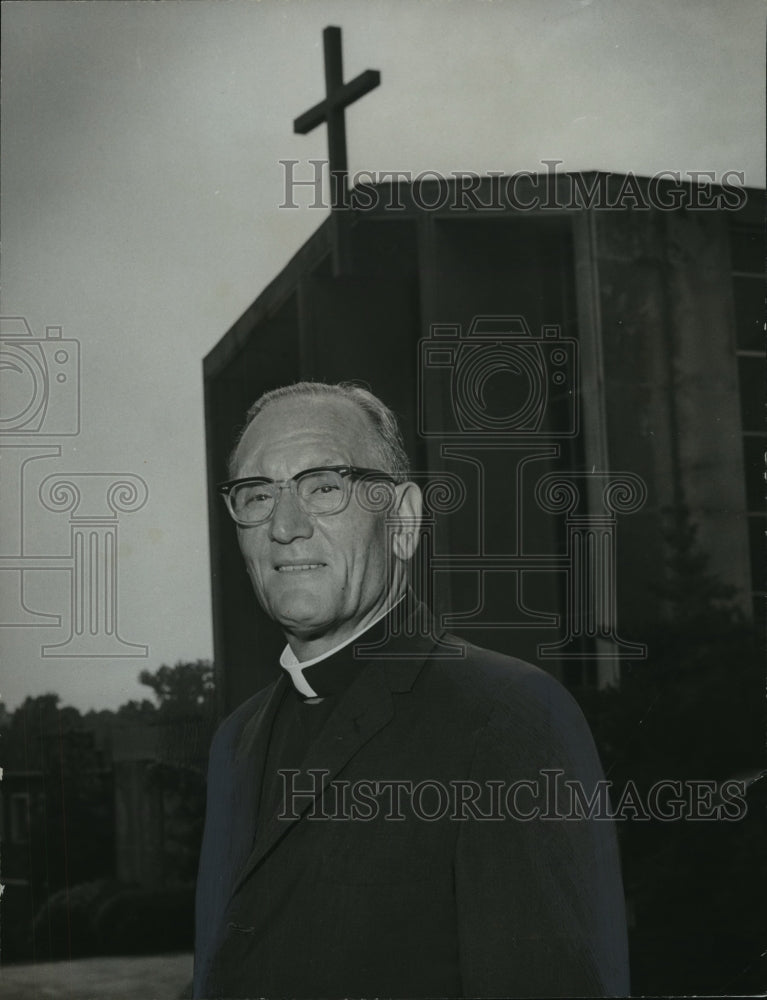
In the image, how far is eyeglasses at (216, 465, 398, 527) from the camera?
3004mm

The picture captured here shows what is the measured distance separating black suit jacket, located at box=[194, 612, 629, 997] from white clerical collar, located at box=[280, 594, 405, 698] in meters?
0.06

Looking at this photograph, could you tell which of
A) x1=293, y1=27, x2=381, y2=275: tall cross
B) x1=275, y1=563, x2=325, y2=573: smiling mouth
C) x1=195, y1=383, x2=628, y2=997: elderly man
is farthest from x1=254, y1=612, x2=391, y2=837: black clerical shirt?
x1=293, y1=27, x2=381, y2=275: tall cross

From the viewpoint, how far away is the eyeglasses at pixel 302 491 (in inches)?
118

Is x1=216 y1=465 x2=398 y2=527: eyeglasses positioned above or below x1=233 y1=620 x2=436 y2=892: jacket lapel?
above

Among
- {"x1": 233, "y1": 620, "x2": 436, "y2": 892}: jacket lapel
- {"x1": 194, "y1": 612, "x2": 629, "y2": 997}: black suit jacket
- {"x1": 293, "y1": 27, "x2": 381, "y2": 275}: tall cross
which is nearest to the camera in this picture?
{"x1": 194, "y1": 612, "x2": 629, "y2": 997}: black suit jacket

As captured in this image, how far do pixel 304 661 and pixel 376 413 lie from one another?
2.09 ft

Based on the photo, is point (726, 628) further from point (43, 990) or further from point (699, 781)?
point (43, 990)

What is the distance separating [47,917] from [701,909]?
63.4 inches

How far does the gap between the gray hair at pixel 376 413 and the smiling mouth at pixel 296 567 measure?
277 mm

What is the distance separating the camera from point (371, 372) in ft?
10.00

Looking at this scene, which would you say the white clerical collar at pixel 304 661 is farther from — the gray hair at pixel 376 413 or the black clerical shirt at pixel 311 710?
the gray hair at pixel 376 413

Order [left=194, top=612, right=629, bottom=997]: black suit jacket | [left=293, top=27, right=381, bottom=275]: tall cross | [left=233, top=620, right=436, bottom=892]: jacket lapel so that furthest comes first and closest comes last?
[left=293, top=27, right=381, bottom=275]: tall cross → [left=233, top=620, right=436, bottom=892]: jacket lapel → [left=194, top=612, right=629, bottom=997]: black suit jacket

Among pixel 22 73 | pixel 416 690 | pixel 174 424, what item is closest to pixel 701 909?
pixel 416 690

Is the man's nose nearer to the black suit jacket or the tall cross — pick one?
the black suit jacket
